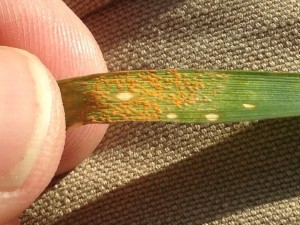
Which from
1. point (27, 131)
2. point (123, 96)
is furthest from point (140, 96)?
point (27, 131)

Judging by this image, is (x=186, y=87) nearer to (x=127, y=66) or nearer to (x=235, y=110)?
(x=235, y=110)

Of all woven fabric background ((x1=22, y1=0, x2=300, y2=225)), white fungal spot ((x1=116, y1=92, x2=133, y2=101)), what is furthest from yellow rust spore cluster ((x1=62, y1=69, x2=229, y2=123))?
woven fabric background ((x1=22, y1=0, x2=300, y2=225))

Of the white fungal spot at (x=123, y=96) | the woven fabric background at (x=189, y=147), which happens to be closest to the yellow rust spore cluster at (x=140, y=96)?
the white fungal spot at (x=123, y=96)

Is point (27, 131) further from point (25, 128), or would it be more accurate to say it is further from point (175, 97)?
point (175, 97)

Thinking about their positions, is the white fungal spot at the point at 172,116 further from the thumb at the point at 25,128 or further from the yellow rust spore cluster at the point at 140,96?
the thumb at the point at 25,128

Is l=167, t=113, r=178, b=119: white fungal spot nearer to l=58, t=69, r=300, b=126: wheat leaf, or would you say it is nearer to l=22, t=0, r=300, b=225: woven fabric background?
l=58, t=69, r=300, b=126: wheat leaf

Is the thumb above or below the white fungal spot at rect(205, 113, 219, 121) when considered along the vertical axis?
above

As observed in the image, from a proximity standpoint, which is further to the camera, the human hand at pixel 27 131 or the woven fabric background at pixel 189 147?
the woven fabric background at pixel 189 147
